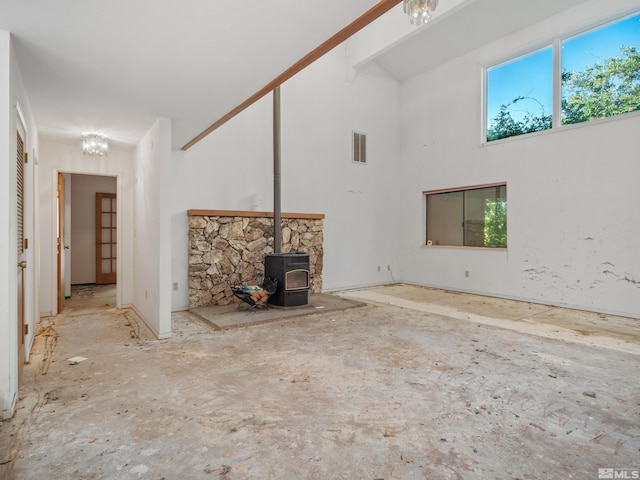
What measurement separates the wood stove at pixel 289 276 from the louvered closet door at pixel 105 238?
4.25 meters

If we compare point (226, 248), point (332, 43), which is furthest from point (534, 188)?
point (226, 248)

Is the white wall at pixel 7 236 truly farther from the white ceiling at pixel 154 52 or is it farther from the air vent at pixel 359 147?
the air vent at pixel 359 147

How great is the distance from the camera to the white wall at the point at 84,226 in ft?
23.0

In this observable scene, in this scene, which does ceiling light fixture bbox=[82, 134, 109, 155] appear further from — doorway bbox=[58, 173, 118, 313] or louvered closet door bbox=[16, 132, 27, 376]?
doorway bbox=[58, 173, 118, 313]

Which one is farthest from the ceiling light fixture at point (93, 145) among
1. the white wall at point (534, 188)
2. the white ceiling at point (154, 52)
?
the white wall at point (534, 188)

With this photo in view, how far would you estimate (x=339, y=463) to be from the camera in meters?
1.63

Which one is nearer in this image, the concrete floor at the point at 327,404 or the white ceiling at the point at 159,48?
the concrete floor at the point at 327,404

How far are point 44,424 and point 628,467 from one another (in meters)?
2.99

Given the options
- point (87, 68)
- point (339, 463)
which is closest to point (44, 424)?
point (339, 463)

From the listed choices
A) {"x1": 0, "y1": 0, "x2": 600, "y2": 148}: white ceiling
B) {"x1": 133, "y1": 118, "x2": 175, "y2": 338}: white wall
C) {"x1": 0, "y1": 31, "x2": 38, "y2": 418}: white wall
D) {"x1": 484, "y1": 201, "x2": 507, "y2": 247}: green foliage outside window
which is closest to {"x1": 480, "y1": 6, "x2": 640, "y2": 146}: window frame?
{"x1": 484, "y1": 201, "x2": 507, "y2": 247}: green foliage outside window

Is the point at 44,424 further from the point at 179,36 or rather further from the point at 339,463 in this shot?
the point at 179,36

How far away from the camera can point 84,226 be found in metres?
7.12

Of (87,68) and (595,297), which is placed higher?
(87,68)

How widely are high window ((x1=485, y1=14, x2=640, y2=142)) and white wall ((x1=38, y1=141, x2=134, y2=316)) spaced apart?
230 inches
